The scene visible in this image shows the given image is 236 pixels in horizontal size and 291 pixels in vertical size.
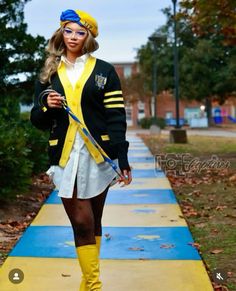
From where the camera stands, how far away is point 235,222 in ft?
19.9

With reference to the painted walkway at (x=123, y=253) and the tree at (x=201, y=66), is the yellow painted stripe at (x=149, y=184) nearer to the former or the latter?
the painted walkway at (x=123, y=253)

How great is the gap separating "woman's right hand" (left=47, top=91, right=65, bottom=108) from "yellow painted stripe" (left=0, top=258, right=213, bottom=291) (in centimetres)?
150

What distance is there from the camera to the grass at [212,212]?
4605mm

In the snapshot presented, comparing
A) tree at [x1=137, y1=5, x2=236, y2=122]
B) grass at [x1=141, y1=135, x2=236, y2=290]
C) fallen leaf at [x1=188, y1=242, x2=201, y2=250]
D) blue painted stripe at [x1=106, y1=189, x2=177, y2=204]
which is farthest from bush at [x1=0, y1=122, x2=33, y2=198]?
tree at [x1=137, y1=5, x2=236, y2=122]

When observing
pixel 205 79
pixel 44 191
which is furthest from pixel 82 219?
pixel 205 79

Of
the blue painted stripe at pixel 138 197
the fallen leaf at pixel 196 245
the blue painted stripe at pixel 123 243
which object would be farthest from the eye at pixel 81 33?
the blue painted stripe at pixel 138 197

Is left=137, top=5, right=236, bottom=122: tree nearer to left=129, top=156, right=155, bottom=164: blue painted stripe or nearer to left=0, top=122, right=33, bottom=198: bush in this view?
left=129, top=156, right=155, bottom=164: blue painted stripe

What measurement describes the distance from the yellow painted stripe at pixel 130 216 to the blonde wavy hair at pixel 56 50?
3.03 meters

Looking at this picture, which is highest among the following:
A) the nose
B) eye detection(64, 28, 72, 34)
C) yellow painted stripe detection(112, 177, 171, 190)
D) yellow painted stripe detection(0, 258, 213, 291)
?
eye detection(64, 28, 72, 34)

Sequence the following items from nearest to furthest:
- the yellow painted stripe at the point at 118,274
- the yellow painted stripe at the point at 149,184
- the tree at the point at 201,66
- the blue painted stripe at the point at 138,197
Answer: the yellow painted stripe at the point at 118,274 < the blue painted stripe at the point at 138,197 < the yellow painted stripe at the point at 149,184 < the tree at the point at 201,66

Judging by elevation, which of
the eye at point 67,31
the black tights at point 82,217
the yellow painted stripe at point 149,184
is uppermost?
the eye at point 67,31

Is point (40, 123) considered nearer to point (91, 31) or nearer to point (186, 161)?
point (91, 31)

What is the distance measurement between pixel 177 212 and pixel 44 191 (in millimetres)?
2435

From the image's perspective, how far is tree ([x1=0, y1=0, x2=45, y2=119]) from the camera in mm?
9617
